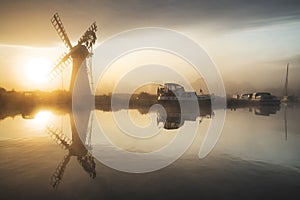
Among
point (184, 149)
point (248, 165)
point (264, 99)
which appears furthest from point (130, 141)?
point (264, 99)

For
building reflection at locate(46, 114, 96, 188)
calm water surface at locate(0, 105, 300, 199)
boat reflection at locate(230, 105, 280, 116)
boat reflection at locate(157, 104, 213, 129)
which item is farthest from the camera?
boat reflection at locate(230, 105, 280, 116)

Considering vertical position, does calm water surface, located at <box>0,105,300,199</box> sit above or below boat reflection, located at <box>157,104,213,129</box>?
below

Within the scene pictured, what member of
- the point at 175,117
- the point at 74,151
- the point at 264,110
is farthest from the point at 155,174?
the point at 264,110

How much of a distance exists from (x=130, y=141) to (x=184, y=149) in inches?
195

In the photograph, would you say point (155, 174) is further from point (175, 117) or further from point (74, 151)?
point (175, 117)

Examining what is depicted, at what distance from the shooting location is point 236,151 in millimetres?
17000

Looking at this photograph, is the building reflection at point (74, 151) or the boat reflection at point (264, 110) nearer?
the building reflection at point (74, 151)

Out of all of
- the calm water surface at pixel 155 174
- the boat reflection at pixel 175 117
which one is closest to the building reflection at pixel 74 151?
the calm water surface at pixel 155 174

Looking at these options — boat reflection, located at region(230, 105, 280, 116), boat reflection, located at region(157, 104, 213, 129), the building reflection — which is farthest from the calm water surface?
boat reflection, located at region(230, 105, 280, 116)

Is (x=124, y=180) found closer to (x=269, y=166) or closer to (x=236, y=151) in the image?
(x=269, y=166)

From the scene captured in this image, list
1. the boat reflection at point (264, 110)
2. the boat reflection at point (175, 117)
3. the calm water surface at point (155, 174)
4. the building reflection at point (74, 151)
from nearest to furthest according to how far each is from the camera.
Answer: the calm water surface at point (155, 174) < the building reflection at point (74, 151) < the boat reflection at point (175, 117) < the boat reflection at point (264, 110)

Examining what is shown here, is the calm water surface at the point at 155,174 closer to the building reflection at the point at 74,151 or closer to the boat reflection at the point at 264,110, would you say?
the building reflection at the point at 74,151

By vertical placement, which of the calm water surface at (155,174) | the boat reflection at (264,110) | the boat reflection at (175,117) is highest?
the boat reflection at (264,110)

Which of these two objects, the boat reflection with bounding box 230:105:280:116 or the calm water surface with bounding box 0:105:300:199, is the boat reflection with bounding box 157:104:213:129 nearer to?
the calm water surface with bounding box 0:105:300:199
